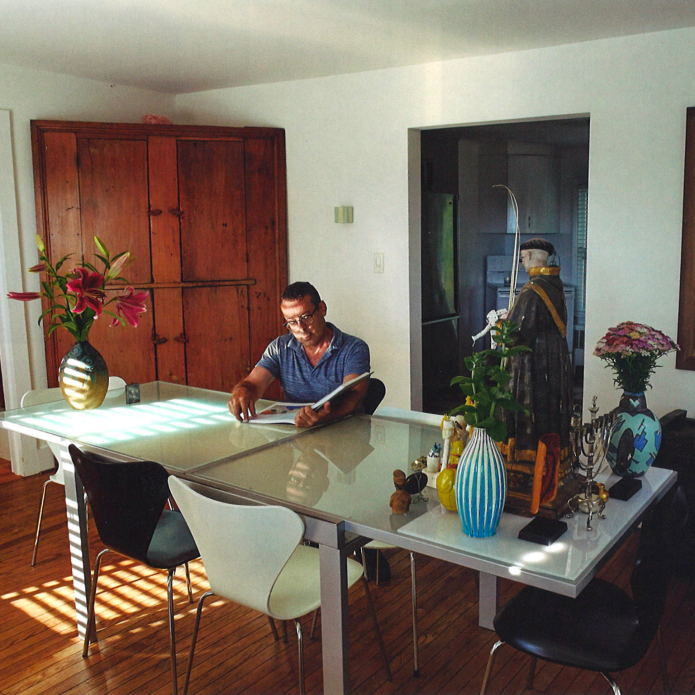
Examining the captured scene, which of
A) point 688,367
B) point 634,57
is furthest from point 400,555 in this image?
point 634,57

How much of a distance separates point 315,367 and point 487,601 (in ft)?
3.81

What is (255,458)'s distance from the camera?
2334 millimetres

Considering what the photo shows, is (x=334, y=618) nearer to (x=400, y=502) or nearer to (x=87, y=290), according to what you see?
(x=400, y=502)

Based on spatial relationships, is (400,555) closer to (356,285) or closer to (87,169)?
(356,285)

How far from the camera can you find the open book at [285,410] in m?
2.63

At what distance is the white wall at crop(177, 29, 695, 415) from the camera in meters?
3.62

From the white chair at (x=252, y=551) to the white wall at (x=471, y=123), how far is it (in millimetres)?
2326

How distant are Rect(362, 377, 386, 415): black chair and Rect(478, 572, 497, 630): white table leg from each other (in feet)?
2.81

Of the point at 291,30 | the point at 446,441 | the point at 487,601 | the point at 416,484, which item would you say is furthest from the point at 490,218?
the point at 416,484

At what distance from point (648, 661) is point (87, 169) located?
12.7 ft

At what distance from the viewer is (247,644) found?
2.63 meters

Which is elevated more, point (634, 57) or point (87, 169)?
point (634, 57)

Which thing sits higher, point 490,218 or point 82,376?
point 490,218

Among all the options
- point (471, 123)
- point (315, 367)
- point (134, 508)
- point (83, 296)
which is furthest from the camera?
point (471, 123)
